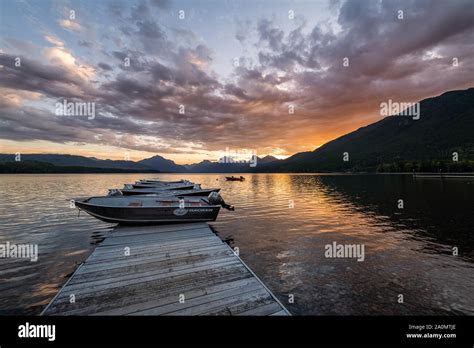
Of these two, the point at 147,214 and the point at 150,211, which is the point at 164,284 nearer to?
the point at 150,211

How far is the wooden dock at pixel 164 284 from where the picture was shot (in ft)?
23.0

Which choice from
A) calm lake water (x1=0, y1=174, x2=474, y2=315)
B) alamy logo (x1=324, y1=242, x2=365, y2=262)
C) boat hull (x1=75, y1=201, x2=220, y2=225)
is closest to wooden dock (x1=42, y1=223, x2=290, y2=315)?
calm lake water (x1=0, y1=174, x2=474, y2=315)

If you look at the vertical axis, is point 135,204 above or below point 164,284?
above
